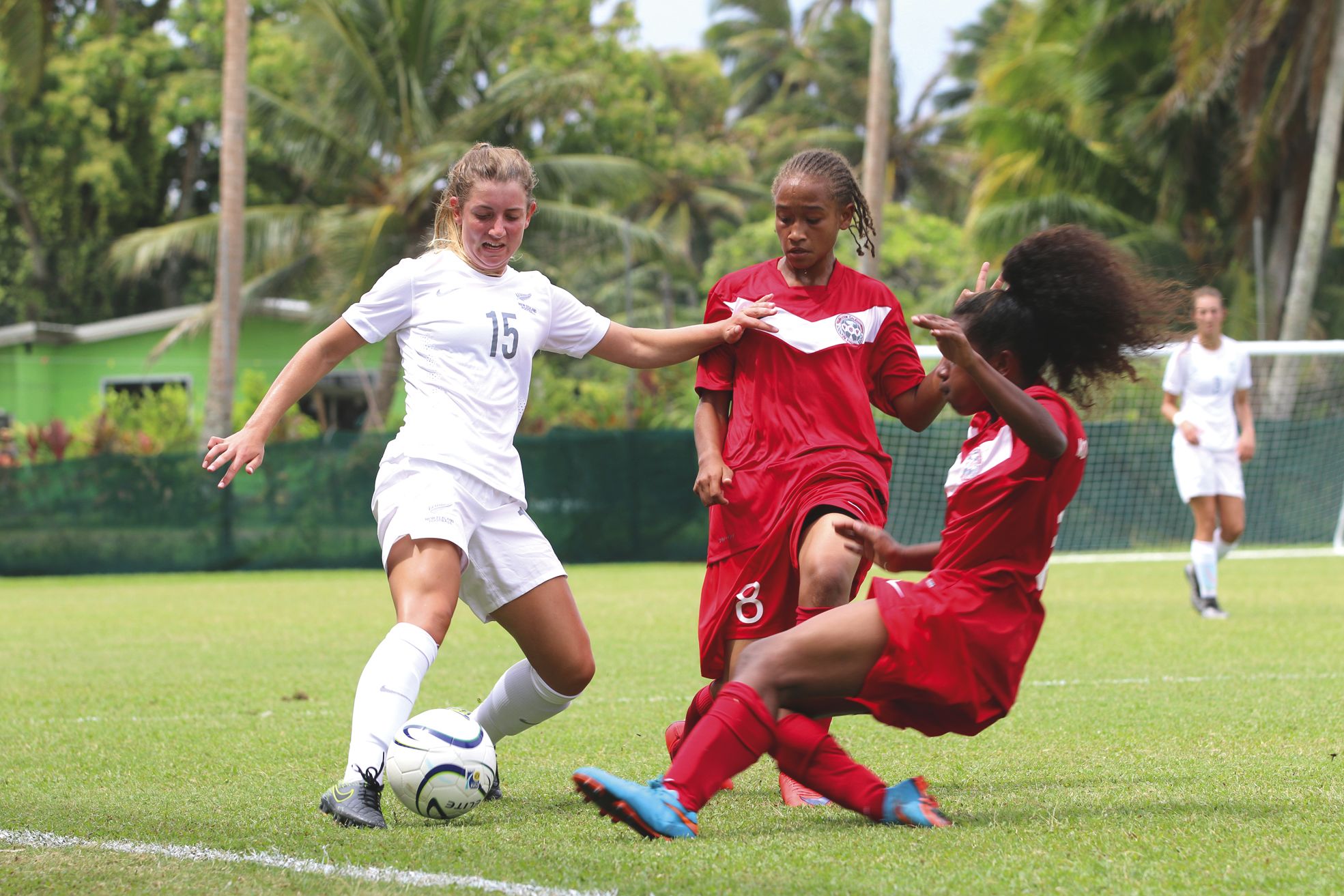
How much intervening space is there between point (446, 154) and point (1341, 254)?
16264 mm

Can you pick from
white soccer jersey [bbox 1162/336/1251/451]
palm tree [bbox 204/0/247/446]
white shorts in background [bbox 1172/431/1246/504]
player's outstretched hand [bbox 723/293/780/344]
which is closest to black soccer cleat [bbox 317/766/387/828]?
player's outstretched hand [bbox 723/293/780/344]

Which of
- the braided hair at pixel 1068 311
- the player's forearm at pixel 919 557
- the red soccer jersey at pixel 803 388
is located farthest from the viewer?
the red soccer jersey at pixel 803 388

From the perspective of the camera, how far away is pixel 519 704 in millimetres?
4445

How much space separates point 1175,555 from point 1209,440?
7814 mm

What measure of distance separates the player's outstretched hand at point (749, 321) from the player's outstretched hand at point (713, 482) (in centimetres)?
41

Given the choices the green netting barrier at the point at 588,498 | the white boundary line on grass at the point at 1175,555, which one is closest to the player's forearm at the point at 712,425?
the green netting barrier at the point at 588,498

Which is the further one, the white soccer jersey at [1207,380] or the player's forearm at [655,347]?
the white soccer jersey at [1207,380]

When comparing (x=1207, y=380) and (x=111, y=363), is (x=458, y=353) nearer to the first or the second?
(x=1207, y=380)

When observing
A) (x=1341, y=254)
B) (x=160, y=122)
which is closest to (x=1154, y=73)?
(x=1341, y=254)

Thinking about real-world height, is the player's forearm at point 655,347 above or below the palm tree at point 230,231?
below

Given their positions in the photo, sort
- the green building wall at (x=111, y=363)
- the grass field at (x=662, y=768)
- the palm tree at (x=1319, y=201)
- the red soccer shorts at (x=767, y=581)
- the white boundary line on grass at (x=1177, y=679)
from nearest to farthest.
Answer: the grass field at (x=662, y=768), the red soccer shorts at (x=767, y=581), the white boundary line on grass at (x=1177, y=679), the palm tree at (x=1319, y=201), the green building wall at (x=111, y=363)

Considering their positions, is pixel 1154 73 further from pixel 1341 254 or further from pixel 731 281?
pixel 731 281

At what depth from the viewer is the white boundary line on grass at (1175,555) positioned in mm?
16781

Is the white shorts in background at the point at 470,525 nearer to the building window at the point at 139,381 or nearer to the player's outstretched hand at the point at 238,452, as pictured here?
the player's outstretched hand at the point at 238,452
